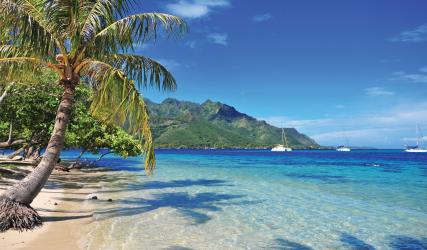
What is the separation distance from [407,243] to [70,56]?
1322 centimetres

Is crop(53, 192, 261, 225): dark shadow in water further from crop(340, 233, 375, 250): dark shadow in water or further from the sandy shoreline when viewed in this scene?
crop(340, 233, 375, 250): dark shadow in water

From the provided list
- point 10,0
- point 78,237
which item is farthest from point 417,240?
point 10,0

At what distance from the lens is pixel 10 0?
1186 cm

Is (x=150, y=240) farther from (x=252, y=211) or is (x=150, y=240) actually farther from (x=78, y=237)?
(x=252, y=211)

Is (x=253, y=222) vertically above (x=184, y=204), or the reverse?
(x=184, y=204)

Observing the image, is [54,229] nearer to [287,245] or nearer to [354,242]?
[287,245]

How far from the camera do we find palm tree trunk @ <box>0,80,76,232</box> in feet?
35.3

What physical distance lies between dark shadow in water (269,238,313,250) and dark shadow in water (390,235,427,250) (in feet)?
9.93

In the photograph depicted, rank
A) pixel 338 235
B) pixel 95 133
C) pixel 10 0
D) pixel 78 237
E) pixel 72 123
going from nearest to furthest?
1. pixel 78 237
2. pixel 10 0
3. pixel 338 235
4. pixel 72 123
5. pixel 95 133

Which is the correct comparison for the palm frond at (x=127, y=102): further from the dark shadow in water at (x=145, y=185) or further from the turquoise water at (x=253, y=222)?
the dark shadow in water at (x=145, y=185)

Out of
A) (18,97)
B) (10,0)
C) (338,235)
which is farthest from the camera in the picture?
(18,97)

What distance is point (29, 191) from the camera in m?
11.6

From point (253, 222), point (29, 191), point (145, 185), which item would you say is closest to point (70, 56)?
point (29, 191)

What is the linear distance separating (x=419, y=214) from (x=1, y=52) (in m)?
20.0
